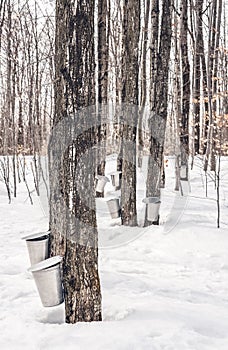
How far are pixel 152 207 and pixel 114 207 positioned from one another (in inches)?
33.1

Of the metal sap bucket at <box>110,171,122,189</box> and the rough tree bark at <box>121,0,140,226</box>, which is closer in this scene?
the rough tree bark at <box>121,0,140,226</box>

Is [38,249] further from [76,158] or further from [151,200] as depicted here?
[151,200]

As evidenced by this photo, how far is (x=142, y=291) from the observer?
321 cm

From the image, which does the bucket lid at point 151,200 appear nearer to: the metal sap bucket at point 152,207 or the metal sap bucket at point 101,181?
the metal sap bucket at point 152,207

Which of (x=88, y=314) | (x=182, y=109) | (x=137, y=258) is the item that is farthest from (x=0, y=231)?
(x=182, y=109)

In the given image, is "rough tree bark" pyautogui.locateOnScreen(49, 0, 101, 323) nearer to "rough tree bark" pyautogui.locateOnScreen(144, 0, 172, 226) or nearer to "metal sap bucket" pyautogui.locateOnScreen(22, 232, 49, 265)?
"metal sap bucket" pyautogui.locateOnScreen(22, 232, 49, 265)

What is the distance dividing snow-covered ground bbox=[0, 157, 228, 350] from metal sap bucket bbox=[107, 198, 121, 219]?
4.3 inches

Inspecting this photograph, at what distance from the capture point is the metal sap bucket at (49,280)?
2593mm

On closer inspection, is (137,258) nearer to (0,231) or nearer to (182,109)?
(0,231)

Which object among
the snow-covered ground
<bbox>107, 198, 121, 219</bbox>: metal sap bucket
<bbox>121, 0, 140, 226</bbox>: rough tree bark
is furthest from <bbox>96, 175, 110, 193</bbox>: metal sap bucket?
<bbox>121, 0, 140, 226</bbox>: rough tree bark

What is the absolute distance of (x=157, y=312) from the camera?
2.62 metres

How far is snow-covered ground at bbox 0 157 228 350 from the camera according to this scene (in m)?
2.28

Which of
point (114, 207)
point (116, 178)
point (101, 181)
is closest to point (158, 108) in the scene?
point (114, 207)

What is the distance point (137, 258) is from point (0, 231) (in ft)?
7.23
